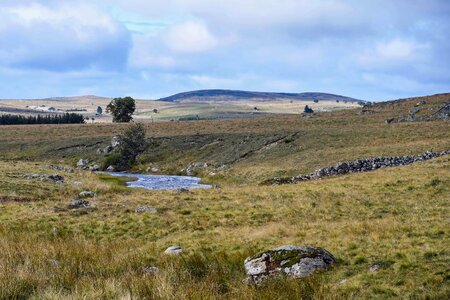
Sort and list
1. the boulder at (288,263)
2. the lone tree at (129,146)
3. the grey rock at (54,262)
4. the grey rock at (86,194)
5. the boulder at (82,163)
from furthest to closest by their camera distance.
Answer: the boulder at (82,163)
the lone tree at (129,146)
the grey rock at (86,194)
the grey rock at (54,262)
the boulder at (288,263)

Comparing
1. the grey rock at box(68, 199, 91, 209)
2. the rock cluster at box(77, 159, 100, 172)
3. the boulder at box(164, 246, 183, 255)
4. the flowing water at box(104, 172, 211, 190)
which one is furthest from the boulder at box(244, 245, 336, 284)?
the rock cluster at box(77, 159, 100, 172)

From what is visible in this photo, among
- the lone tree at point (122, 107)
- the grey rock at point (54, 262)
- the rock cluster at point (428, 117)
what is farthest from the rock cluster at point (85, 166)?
the grey rock at point (54, 262)

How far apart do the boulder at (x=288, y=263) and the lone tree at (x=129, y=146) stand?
7722 centimetres

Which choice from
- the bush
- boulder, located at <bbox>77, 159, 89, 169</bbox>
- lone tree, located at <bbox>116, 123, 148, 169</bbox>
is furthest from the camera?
boulder, located at <bbox>77, 159, 89, 169</bbox>

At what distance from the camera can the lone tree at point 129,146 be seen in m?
89.1

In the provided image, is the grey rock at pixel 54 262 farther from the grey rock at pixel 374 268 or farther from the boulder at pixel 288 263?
the grey rock at pixel 374 268

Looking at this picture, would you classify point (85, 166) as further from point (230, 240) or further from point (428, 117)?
point (230, 240)

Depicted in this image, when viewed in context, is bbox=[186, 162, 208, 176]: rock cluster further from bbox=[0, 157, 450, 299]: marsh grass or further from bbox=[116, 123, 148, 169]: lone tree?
bbox=[0, 157, 450, 299]: marsh grass

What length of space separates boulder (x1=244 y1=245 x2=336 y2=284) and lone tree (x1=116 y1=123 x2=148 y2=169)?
253 feet

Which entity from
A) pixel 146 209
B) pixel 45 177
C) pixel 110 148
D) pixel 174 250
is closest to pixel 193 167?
pixel 110 148

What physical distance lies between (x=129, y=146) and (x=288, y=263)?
263ft

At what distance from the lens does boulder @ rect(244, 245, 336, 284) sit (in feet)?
40.3

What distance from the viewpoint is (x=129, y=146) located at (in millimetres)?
90125

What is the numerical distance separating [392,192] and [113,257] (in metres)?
21.5
